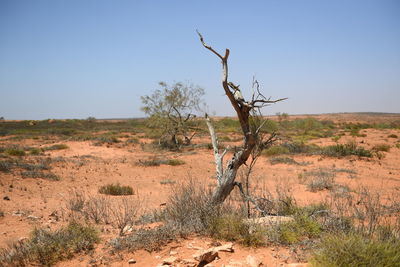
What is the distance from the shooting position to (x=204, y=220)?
4.15m

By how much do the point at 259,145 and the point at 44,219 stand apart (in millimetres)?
5292

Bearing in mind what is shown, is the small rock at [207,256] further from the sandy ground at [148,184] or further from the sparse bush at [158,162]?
the sparse bush at [158,162]

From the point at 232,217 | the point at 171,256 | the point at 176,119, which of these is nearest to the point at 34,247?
the point at 171,256

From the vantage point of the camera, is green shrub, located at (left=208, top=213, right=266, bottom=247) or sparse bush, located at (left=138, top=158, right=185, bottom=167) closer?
green shrub, located at (left=208, top=213, right=266, bottom=247)

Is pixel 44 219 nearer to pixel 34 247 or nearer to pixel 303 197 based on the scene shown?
pixel 34 247

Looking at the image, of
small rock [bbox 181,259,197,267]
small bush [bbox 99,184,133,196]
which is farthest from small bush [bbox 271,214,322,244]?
small bush [bbox 99,184,133,196]

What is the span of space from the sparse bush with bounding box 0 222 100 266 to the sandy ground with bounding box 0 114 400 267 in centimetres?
19

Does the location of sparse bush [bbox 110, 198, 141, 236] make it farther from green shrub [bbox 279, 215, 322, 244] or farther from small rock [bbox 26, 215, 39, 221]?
green shrub [bbox 279, 215, 322, 244]

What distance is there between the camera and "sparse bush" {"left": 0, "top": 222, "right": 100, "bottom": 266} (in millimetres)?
3703

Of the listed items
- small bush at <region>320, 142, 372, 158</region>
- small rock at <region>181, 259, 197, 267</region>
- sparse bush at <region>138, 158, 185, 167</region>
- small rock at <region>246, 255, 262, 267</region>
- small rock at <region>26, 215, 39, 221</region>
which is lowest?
small rock at <region>26, 215, 39, 221</region>

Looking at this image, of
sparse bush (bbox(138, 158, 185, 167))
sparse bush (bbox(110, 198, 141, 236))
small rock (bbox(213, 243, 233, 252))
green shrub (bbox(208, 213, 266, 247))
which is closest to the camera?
small rock (bbox(213, 243, 233, 252))

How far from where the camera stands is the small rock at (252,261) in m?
3.01

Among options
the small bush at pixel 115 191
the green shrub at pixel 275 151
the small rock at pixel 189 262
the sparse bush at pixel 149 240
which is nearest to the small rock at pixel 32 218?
the small bush at pixel 115 191

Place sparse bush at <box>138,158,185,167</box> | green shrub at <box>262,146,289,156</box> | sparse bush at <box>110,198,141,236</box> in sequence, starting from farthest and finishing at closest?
green shrub at <box>262,146,289,156</box>, sparse bush at <box>138,158,185,167</box>, sparse bush at <box>110,198,141,236</box>
